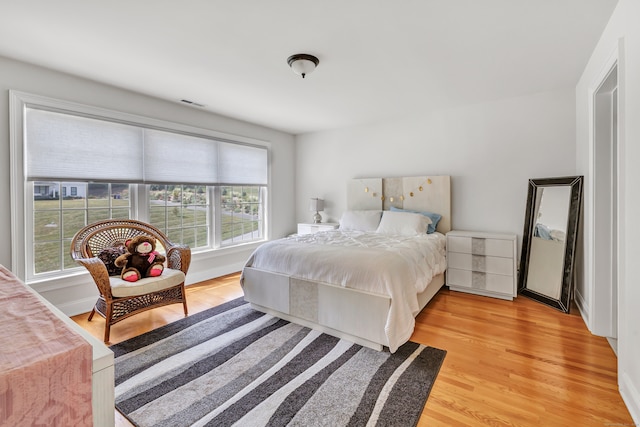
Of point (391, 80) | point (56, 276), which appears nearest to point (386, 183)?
point (391, 80)

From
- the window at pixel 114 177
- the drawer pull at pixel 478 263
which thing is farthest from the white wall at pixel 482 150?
the window at pixel 114 177

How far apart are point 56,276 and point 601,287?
489 cm

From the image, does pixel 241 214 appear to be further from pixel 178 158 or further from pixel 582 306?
pixel 582 306

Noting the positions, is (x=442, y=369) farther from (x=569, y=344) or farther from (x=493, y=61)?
(x=493, y=61)

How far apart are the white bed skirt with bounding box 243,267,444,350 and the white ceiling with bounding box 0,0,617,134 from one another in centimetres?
195

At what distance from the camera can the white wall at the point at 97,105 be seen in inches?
101

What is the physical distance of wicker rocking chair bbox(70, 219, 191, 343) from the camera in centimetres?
243

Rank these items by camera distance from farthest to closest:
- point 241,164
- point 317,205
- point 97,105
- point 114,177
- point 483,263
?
point 317,205 < point 241,164 < point 483,263 < point 114,177 < point 97,105

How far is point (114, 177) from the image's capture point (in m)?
3.19

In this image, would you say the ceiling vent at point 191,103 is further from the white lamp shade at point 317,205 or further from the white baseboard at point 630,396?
the white baseboard at point 630,396

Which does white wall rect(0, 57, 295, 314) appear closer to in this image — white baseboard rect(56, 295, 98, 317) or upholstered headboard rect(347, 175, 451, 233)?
white baseboard rect(56, 295, 98, 317)

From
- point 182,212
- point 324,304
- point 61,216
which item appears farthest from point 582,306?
point 61,216

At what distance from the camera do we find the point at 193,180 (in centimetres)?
396

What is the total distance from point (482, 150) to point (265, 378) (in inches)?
142
